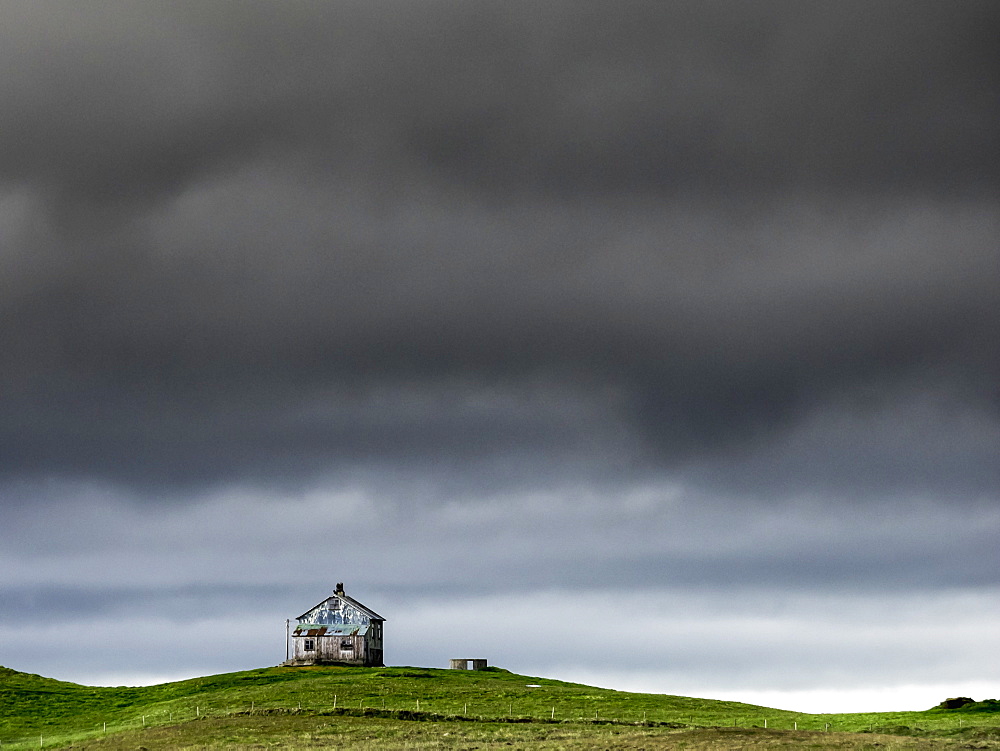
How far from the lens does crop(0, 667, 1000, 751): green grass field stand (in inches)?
2810

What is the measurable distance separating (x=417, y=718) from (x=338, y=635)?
2046 inches

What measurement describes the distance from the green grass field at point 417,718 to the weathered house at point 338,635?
11.3 m

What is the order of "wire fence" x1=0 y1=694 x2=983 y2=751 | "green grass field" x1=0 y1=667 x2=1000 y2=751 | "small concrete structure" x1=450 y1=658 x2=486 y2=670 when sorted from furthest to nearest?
"small concrete structure" x1=450 y1=658 x2=486 y2=670 < "wire fence" x1=0 y1=694 x2=983 y2=751 < "green grass field" x1=0 y1=667 x2=1000 y2=751

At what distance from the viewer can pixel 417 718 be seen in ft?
276

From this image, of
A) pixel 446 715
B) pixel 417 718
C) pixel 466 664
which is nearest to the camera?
pixel 417 718

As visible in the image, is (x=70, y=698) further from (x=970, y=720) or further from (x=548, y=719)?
(x=970, y=720)

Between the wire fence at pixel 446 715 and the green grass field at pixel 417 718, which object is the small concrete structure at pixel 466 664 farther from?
the wire fence at pixel 446 715

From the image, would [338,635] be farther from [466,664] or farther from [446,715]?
[446,715]

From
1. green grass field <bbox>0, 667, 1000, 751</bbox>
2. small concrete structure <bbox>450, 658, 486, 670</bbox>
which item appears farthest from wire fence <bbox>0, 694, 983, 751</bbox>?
small concrete structure <bbox>450, 658, 486, 670</bbox>

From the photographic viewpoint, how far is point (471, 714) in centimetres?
8725

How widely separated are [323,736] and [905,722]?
124 ft

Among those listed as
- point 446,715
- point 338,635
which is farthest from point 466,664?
point 446,715

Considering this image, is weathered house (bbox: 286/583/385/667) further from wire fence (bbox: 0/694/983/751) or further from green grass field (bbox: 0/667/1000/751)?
wire fence (bbox: 0/694/983/751)

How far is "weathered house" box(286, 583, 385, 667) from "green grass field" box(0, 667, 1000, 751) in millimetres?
11253
